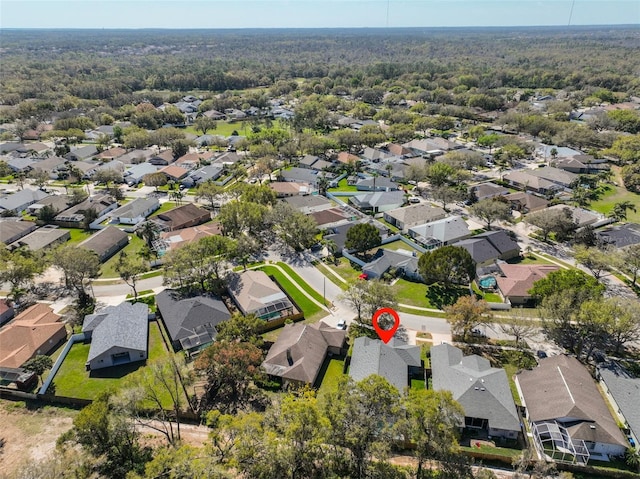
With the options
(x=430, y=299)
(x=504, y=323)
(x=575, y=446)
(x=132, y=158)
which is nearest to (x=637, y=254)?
(x=504, y=323)

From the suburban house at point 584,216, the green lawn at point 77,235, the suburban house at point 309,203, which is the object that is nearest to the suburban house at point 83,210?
the green lawn at point 77,235

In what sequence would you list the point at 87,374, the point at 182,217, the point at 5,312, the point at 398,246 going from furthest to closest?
1. the point at 182,217
2. the point at 398,246
3. the point at 5,312
4. the point at 87,374

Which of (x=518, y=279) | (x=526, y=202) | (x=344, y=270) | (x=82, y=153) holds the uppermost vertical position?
(x=82, y=153)

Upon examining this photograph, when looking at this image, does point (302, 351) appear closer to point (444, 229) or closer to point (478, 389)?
point (478, 389)

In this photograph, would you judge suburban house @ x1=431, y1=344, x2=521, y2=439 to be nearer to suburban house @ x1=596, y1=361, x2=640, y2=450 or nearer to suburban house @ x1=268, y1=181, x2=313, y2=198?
suburban house @ x1=596, y1=361, x2=640, y2=450

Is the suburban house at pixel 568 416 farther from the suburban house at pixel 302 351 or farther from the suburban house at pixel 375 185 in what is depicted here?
the suburban house at pixel 375 185

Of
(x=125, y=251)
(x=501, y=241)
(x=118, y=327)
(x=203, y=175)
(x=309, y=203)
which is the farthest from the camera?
(x=203, y=175)

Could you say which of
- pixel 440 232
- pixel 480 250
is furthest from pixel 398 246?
pixel 480 250
